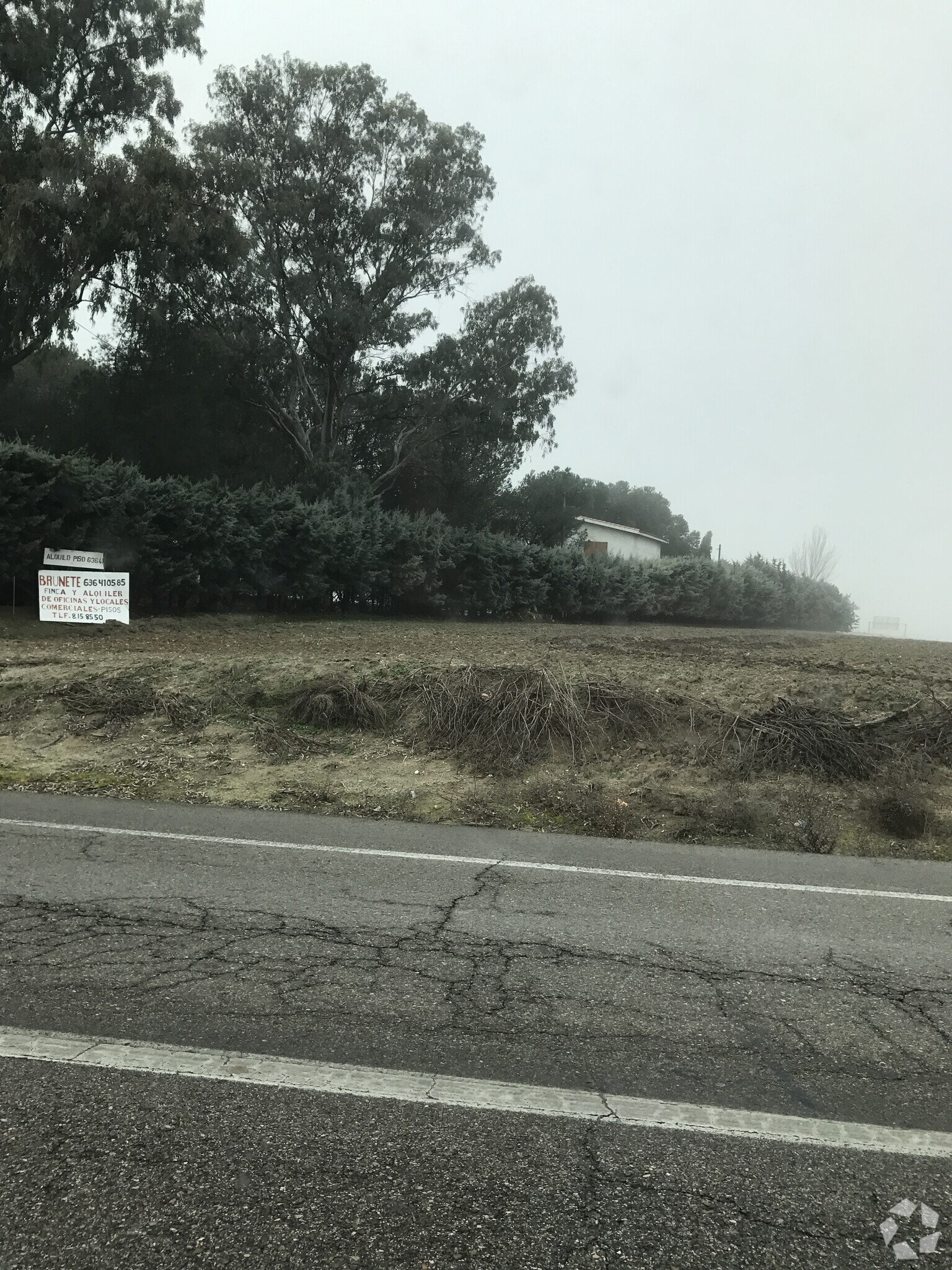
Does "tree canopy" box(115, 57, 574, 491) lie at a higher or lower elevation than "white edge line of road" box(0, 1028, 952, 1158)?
higher

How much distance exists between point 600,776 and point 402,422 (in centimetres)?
3479

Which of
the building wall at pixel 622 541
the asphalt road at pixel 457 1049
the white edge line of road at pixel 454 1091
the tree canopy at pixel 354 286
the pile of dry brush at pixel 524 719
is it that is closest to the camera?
the asphalt road at pixel 457 1049

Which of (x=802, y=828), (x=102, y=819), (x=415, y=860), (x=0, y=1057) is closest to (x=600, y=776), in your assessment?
(x=802, y=828)

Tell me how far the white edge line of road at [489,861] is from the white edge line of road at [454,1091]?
10.4ft

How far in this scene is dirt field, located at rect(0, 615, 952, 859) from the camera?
29.4 ft

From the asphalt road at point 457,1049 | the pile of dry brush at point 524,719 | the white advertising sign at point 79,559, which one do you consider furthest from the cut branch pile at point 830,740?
the white advertising sign at point 79,559

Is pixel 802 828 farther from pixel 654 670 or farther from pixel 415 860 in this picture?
pixel 654 670

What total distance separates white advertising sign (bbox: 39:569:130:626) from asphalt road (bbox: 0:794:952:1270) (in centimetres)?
1128

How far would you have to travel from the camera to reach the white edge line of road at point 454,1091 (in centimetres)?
335

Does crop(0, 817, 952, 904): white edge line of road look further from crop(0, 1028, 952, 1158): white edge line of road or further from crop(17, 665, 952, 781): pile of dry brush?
crop(0, 1028, 952, 1158): white edge line of road

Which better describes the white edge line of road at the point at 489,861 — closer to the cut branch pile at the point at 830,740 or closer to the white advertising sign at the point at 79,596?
the cut branch pile at the point at 830,740

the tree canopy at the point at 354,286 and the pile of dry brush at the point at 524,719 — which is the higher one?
the tree canopy at the point at 354,286

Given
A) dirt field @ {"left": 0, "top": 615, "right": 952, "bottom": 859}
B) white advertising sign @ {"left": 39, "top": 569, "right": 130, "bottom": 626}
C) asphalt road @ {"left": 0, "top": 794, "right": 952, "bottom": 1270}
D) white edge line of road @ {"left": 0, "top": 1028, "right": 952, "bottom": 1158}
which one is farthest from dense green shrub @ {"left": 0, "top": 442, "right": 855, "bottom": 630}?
white edge line of road @ {"left": 0, "top": 1028, "right": 952, "bottom": 1158}

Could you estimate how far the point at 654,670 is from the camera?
14.6 meters
